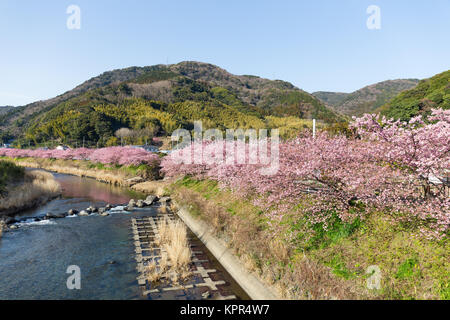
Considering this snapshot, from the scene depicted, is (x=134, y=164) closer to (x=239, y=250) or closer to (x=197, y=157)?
(x=197, y=157)

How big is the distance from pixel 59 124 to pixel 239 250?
4895 inches

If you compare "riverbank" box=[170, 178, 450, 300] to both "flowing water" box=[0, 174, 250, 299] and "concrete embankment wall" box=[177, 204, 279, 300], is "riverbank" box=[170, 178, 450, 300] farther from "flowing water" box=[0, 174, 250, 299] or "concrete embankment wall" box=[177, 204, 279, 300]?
"flowing water" box=[0, 174, 250, 299]

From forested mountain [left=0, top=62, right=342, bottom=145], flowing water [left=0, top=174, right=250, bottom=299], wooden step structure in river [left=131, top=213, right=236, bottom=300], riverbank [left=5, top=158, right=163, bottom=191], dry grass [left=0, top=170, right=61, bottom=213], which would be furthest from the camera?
forested mountain [left=0, top=62, right=342, bottom=145]

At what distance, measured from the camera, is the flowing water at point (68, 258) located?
463 inches

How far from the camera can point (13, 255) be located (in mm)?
15422

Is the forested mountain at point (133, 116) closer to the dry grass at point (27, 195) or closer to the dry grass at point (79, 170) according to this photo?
the dry grass at point (79, 170)

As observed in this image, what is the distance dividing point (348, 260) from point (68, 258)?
14789 mm

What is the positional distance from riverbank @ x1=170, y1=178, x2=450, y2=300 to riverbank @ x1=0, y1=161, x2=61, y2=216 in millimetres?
22523

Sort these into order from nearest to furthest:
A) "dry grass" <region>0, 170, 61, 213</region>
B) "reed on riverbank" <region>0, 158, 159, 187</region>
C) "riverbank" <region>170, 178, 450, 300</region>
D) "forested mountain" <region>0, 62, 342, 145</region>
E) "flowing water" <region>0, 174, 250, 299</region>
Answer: "riverbank" <region>170, 178, 450, 300</region>
"flowing water" <region>0, 174, 250, 299</region>
"dry grass" <region>0, 170, 61, 213</region>
"reed on riverbank" <region>0, 158, 159, 187</region>
"forested mountain" <region>0, 62, 342, 145</region>

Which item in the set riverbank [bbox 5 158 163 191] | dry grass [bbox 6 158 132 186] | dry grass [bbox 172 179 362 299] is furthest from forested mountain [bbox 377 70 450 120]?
dry grass [bbox 6 158 132 186]

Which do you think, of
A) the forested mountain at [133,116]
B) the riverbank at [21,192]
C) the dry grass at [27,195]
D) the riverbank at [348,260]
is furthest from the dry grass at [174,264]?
the forested mountain at [133,116]

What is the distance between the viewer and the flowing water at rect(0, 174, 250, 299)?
1175 centimetres
